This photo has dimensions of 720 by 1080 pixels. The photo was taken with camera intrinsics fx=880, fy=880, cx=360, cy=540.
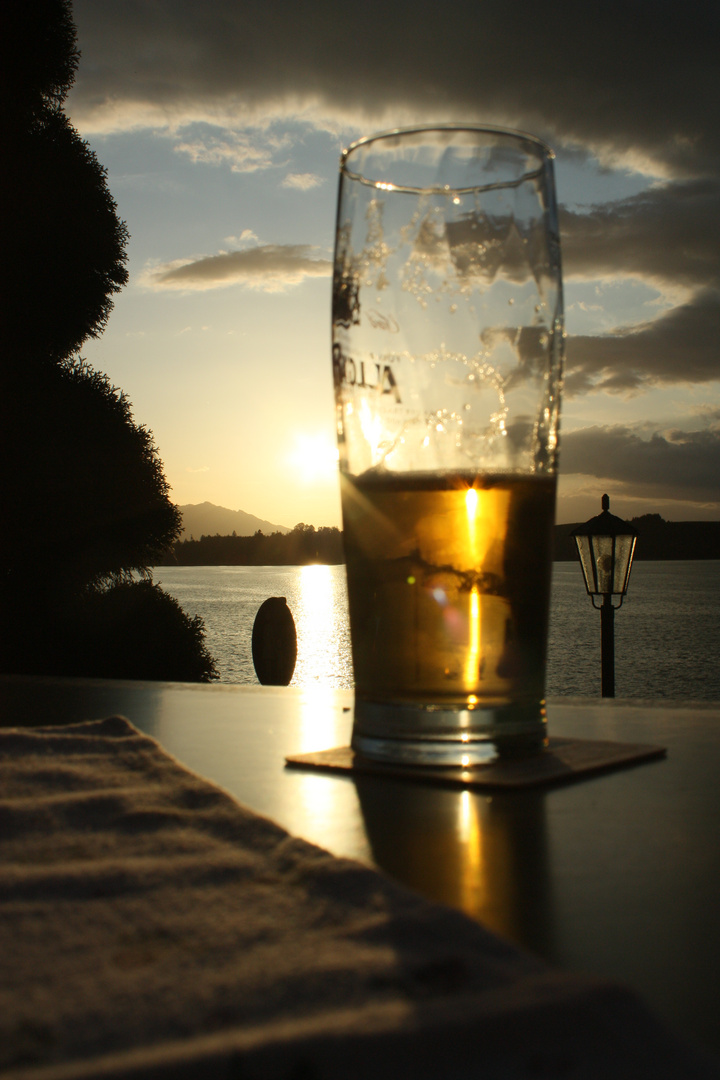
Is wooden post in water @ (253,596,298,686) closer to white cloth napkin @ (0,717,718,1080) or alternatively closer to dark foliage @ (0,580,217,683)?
dark foliage @ (0,580,217,683)

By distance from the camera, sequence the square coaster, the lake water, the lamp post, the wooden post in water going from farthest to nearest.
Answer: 1. the lake water
2. the wooden post in water
3. the lamp post
4. the square coaster

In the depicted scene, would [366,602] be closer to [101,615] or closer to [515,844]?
[515,844]

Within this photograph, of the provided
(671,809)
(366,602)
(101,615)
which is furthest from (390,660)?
(101,615)

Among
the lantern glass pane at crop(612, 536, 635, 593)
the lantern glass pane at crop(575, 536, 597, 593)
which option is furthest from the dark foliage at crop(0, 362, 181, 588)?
the lantern glass pane at crop(612, 536, 635, 593)

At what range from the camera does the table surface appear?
247 mm

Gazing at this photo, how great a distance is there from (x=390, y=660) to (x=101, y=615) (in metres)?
7.84

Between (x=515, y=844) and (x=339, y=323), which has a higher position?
(x=339, y=323)

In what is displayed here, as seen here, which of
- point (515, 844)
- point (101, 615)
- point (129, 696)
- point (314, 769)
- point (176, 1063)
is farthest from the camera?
point (101, 615)

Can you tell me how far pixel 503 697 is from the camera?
517 mm

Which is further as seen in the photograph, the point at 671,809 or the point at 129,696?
the point at 129,696

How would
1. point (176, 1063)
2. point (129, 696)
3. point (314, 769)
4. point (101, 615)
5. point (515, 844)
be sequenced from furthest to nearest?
point (101, 615) < point (129, 696) < point (314, 769) < point (515, 844) < point (176, 1063)

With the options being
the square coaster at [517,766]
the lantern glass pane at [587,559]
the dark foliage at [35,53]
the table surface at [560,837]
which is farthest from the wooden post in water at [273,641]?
the square coaster at [517,766]

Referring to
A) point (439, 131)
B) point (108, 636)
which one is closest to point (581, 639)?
point (108, 636)

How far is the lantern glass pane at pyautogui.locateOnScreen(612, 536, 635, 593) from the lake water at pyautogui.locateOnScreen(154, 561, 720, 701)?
0.49 meters
